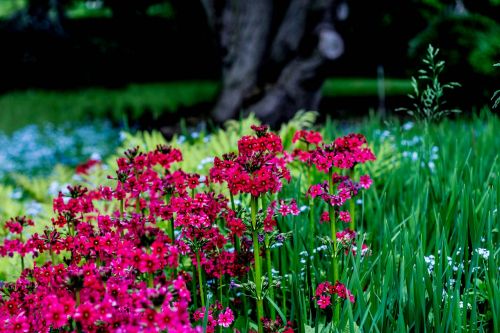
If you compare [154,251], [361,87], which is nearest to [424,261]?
[154,251]

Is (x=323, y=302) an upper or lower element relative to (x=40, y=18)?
lower

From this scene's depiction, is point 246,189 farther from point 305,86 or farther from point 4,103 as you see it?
point 4,103

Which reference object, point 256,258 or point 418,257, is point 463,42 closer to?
point 418,257

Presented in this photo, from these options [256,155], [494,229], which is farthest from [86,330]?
[494,229]

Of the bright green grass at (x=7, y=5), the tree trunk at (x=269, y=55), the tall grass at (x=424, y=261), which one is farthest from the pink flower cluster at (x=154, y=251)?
the bright green grass at (x=7, y=5)

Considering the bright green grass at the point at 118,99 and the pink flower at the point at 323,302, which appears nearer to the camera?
the pink flower at the point at 323,302

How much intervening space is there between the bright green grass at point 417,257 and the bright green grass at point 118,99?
1027 cm

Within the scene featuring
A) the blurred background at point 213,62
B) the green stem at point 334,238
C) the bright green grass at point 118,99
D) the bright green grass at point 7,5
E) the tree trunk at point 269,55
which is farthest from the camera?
the bright green grass at point 7,5

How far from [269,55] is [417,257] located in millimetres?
6751

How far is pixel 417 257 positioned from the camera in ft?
6.79

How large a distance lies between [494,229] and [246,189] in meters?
1.56

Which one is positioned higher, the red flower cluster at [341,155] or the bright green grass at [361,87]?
the bright green grass at [361,87]

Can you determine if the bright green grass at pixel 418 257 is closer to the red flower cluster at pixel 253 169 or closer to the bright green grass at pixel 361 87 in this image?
the red flower cluster at pixel 253 169

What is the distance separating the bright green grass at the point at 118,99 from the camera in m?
14.4
